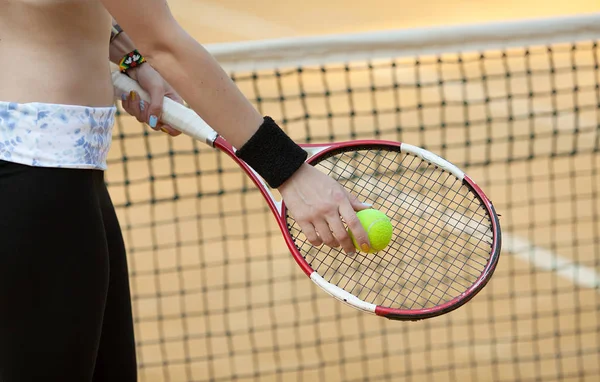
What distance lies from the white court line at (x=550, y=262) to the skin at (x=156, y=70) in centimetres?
252

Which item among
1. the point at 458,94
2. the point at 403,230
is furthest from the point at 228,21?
the point at 403,230

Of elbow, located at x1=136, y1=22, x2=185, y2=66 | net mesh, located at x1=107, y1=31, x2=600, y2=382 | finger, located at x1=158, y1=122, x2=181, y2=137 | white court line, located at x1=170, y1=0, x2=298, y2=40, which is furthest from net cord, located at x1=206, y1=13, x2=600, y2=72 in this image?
white court line, located at x1=170, y1=0, x2=298, y2=40

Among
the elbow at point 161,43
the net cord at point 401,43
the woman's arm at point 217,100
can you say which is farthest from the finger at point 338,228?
the net cord at point 401,43

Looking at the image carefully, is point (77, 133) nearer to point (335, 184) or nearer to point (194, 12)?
point (335, 184)

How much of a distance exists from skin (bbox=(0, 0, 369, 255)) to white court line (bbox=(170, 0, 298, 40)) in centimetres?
621

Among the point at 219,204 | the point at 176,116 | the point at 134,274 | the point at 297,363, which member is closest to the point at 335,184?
the point at 176,116

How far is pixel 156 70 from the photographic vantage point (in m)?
1.10

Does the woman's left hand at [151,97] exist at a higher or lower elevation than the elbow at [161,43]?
higher

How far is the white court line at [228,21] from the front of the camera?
7.46m

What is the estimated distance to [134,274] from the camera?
3.40 meters

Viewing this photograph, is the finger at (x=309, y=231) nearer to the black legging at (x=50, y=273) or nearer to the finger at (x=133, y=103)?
the black legging at (x=50, y=273)

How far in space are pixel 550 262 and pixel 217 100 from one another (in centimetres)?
287

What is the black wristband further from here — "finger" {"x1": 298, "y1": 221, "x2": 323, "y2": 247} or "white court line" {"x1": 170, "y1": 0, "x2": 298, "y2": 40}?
"white court line" {"x1": 170, "y1": 0, "x2": 298, "y2": 40}

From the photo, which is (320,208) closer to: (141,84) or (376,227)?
(376,227)
